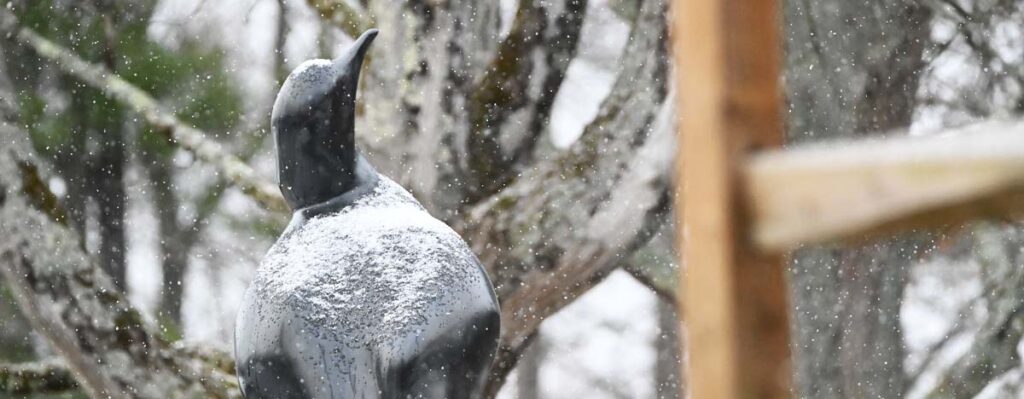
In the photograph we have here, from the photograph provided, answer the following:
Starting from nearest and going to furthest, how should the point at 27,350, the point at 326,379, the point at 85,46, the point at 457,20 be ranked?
1. the point at 326,379
2. the point at 457,20
3. the point at 85,46
4. the point at 27,350

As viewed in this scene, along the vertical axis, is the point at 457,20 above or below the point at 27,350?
above

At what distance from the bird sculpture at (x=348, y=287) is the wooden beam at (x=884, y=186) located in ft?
3.62

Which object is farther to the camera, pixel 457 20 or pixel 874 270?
pixel 874 270

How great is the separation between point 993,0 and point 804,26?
677 mm

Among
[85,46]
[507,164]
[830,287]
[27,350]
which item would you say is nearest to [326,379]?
[507,164]

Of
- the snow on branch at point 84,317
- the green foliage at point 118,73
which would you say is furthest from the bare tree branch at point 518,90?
the green foliage at point 118,73

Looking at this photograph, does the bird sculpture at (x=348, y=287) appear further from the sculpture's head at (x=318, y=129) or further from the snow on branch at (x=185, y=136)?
the snow on branch at (x=185, y=136)

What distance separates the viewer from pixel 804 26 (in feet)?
16.2

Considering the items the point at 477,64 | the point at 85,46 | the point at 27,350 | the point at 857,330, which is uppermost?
the point at 85,46

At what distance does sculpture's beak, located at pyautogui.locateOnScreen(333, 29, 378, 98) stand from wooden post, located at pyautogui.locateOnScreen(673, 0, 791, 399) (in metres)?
1.21

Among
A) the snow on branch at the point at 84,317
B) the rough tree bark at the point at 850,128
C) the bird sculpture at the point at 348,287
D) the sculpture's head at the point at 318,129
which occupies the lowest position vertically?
the rough tree bark at the point at 850,128

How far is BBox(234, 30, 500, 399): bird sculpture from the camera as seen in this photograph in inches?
74.4

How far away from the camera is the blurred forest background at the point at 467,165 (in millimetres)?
3934

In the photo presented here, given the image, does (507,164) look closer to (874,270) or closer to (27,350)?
(874,270)
